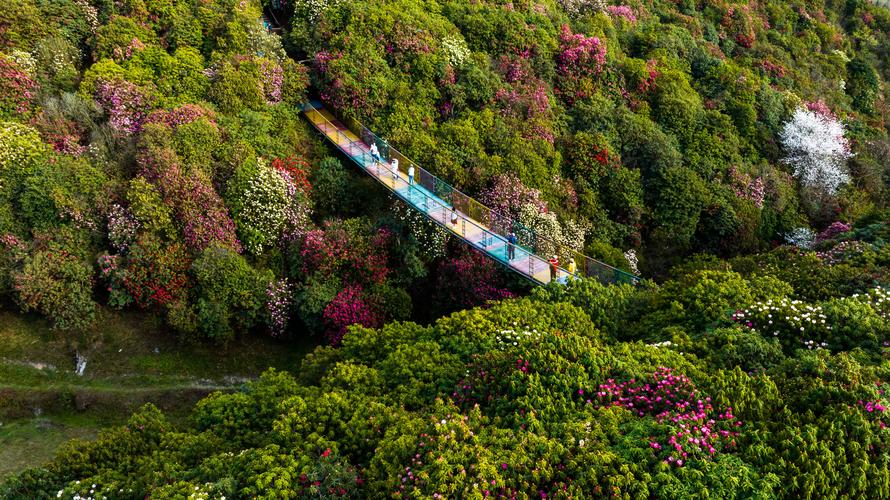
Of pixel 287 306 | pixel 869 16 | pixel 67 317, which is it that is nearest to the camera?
pixel 67 317

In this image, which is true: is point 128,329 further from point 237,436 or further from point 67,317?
point 237,436

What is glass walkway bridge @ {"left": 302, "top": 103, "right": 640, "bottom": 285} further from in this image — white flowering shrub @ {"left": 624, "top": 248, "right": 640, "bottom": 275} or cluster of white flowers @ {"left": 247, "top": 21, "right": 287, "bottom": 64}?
cluster of white flowers @ {"left": 247, "top": 21, "right": 287, "bottom": 64}

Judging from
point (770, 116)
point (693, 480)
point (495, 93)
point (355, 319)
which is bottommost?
point (355, 319)

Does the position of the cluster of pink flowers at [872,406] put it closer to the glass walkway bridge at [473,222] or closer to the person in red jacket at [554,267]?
the glass walkway bridge at [473,222]

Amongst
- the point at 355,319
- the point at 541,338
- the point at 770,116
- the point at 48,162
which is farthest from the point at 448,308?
the point at 770,116

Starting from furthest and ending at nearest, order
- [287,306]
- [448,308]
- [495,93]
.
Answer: [495,93], [448,308], [287,306]

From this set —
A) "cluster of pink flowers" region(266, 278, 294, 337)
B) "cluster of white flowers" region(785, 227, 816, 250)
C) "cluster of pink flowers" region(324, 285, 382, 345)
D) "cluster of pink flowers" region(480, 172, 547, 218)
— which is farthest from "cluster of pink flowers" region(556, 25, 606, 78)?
"cluster of pink flowers" region(266, 278, 294, 337)

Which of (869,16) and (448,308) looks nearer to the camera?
(448,308)
